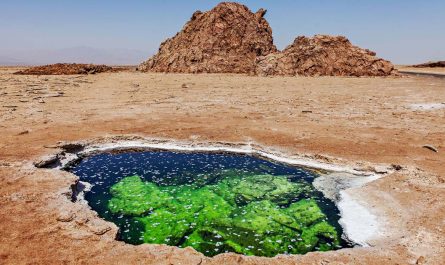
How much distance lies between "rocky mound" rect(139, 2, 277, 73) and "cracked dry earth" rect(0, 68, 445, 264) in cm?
2320

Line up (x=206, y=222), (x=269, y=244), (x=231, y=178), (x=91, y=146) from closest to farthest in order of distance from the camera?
1. (x=269, y=244)
2. (x=206, y=222)
3. (x=231, y=178)
4. (x=91, y=146)

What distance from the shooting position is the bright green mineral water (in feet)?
26.7

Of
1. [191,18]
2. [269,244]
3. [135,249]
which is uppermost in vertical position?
[191,18]

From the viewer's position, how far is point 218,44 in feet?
183

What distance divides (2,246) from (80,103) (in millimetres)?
17765

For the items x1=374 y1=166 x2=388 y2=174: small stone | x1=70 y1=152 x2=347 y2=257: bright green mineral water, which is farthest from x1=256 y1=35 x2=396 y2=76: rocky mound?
x1=374 y1=166 x2=388 y2=174: small stone

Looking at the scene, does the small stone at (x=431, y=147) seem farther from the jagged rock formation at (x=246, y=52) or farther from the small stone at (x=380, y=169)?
the jagged rock formation at (x=246, y=52)

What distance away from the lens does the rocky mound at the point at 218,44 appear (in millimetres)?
53688

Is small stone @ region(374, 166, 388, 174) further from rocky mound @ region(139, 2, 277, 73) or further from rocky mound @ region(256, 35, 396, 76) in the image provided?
rocky mound @ region(139, 2, 277, 73)

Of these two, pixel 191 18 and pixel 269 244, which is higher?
pixel 191 18

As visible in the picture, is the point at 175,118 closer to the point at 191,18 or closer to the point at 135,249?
the point at 135,249

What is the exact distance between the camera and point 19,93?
86.9 ft

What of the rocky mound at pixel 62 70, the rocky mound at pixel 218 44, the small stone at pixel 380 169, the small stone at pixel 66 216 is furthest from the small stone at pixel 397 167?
the rocky mound at pixel 62 70

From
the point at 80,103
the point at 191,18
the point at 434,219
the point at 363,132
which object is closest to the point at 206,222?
the point at 434,219
